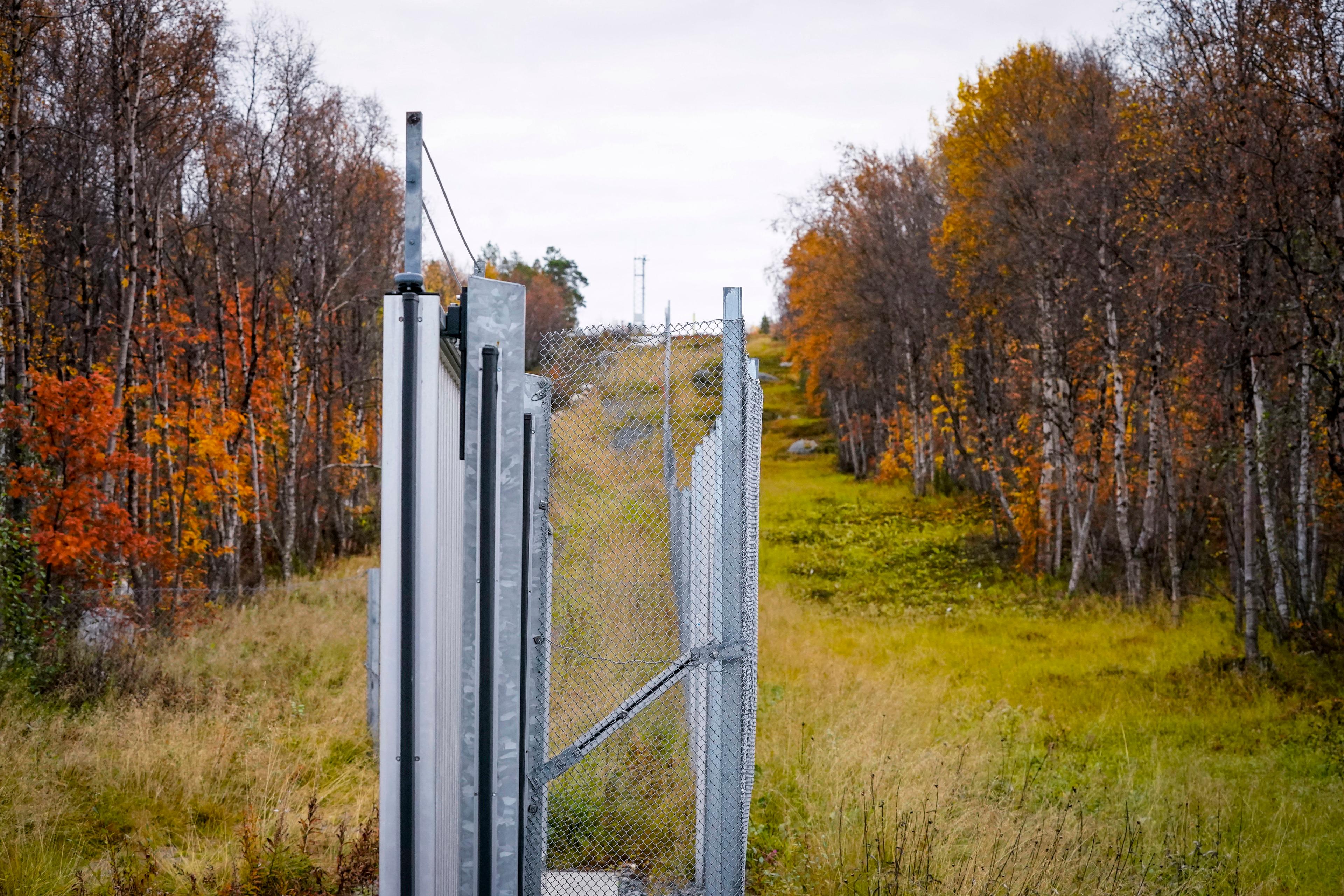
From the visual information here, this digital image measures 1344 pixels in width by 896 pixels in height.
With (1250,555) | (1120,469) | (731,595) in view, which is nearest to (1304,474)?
(1250,555)

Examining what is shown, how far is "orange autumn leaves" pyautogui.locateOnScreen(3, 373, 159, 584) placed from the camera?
1012 cm

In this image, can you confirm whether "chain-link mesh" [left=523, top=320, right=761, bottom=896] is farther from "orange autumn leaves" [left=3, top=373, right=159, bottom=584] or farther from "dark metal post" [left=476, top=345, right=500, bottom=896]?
"orange autumn leaves" [left=3, top=373, right=159, bottom=584]

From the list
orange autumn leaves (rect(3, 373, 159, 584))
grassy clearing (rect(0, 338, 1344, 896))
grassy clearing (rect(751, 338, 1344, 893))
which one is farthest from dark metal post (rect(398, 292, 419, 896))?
orange autumn leaves (rect(3, 373, 159, 584))

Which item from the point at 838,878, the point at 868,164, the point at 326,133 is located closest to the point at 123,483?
the point at 326,133

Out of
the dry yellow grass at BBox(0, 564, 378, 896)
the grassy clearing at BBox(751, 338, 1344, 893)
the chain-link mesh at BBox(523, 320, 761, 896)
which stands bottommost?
the grassy clearing at BBox(751, 338, 1344, 893)

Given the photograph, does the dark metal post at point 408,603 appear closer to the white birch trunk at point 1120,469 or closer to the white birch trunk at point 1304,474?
the white birch trunk at point 1304,474

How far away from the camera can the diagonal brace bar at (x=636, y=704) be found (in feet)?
12.7

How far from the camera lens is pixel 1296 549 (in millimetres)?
11820

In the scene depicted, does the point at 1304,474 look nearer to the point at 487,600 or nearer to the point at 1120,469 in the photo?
the point at 1120,469

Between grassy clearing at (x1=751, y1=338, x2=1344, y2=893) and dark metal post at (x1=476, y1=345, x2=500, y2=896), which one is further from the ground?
dark metal post at (x1=476, y1=345, x2=500, y2=896)

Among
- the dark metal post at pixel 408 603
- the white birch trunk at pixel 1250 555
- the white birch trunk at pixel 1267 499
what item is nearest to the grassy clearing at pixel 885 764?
the white birch trunk at pixel 1250 555

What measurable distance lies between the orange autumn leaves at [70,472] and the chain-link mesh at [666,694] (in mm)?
5658

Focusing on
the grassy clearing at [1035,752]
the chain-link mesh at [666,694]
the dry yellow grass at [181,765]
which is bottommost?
the grassy clearing at [1035,752]

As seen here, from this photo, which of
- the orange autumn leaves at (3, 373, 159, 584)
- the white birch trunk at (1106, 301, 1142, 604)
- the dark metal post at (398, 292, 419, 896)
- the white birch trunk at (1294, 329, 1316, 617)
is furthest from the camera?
the white birch trunk at (1106, 301, 1142, 604)
